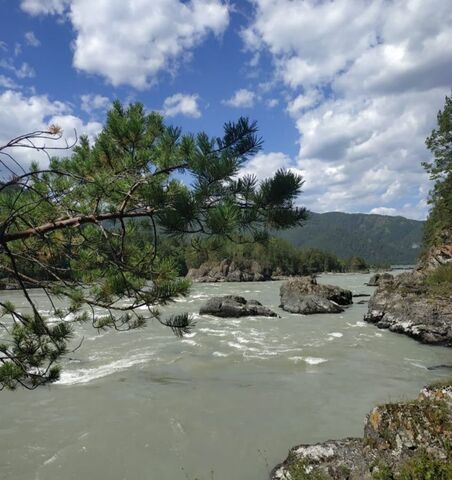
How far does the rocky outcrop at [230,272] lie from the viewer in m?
105

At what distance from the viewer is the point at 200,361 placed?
1417cm

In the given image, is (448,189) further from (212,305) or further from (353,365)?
(353,365)

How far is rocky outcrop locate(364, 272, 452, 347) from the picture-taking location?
54.5ft

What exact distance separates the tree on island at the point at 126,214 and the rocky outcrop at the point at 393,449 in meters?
2.98

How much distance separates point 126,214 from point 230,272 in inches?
4096

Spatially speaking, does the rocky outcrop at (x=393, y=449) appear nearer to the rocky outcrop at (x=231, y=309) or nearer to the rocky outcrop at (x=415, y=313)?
the rocky outcrop at (x=415, y=313)

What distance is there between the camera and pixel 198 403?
9.88m

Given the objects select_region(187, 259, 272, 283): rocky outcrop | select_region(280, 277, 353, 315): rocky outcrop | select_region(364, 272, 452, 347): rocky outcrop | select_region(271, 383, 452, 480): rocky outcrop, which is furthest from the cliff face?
select_region(187, 259, 272, 283): rocky outcrop

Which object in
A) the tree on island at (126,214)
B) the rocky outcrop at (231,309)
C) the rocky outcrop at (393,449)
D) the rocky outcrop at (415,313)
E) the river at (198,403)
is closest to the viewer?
the tree on island at (126,214)

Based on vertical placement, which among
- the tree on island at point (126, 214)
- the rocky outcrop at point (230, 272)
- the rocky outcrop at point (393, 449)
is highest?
the tree on island at point (126, 214)

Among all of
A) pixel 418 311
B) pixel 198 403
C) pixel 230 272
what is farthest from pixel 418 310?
pixel 230 272

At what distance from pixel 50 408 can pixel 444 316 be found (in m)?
15.3

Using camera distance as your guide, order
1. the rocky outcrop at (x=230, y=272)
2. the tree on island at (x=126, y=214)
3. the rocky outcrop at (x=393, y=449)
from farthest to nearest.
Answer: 1. the rocky outcrop at (x=230, y=272)
2. the rocky outcrop at (x=393, y=449)
3. the tree on island at (x=126, y=214)

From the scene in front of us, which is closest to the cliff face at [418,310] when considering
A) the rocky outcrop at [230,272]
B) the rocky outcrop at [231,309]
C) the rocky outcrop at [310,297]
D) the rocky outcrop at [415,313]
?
the rocky outcrop at [415,313]
